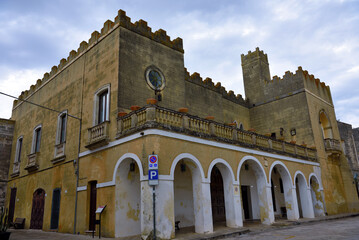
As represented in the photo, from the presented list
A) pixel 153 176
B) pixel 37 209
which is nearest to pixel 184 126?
pixel 153 176

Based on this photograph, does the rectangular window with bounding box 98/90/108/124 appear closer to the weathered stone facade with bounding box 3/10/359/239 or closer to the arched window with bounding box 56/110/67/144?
the weathered stone facade with bounding box 3/10/359/239

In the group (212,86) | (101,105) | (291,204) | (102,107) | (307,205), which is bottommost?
(307,205)

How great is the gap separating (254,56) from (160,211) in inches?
800

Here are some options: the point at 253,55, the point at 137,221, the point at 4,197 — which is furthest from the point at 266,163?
the point at 4,197

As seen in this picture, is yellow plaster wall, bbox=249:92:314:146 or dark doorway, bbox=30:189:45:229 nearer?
dark doorway, bbox=30:189:45:229

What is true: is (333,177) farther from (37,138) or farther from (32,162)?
(37,138)

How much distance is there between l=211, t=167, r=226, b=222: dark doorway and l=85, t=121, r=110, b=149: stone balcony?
7.26 meters

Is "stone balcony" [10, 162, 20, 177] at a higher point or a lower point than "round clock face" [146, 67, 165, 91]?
lower

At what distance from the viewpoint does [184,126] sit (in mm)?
12750

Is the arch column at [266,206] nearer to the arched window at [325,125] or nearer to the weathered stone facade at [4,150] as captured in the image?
the arched window at [325,125]

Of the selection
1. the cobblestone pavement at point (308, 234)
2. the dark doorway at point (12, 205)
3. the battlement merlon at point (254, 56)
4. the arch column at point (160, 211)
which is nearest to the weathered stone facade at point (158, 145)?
the arch column at point (160, 211)

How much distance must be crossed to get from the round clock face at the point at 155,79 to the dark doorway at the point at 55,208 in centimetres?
799

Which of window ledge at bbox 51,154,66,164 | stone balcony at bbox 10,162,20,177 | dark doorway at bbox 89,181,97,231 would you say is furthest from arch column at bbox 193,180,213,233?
stone balcony at bbox 10,162,20,177

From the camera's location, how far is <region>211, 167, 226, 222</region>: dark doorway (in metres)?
17.1
